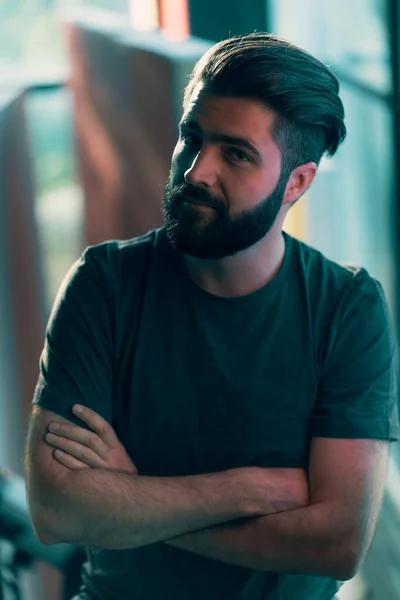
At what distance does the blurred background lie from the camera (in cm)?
236

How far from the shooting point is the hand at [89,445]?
136 cm

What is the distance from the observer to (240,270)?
146cm

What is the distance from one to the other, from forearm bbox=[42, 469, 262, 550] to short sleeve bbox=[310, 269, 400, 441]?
0.71ft

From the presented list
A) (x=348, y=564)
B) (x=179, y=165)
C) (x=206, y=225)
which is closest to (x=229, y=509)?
(x=348, y=564)

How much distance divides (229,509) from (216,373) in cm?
24

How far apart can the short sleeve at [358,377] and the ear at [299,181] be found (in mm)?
214

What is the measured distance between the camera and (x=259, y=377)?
144 cm

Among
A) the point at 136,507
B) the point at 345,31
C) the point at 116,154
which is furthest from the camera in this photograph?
the point at 116,154

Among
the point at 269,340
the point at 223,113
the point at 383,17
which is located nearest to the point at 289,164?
the point at 223,113

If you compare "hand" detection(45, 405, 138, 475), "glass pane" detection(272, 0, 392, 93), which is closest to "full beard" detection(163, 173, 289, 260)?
"hand" detection(45, 405, 138, 475)

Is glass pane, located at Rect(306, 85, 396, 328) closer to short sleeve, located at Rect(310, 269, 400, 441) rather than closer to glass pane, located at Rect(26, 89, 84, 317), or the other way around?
short sleeve, located at Rect(310, 269, 400, 441)

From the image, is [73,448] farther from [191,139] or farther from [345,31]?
[345,31]

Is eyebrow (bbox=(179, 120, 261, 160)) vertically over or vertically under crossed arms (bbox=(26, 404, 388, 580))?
over

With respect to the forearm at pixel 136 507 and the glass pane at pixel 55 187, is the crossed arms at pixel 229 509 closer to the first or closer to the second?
the forearm at pixel 136 507
